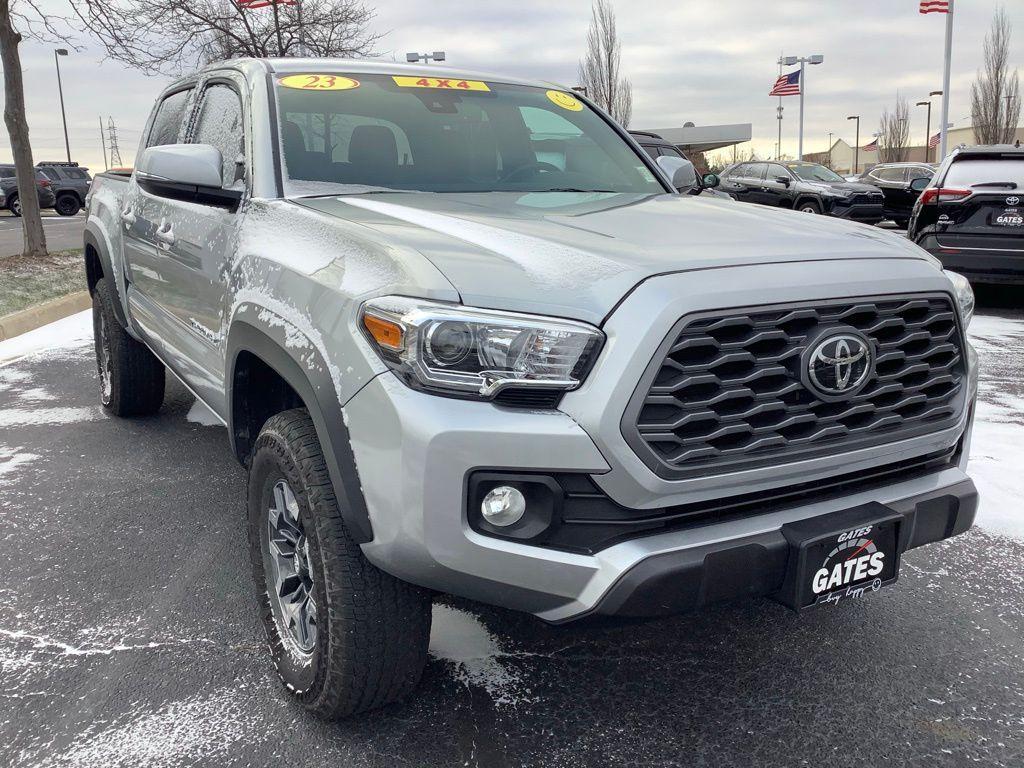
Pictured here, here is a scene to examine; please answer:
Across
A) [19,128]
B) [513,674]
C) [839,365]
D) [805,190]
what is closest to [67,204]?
[19,128]

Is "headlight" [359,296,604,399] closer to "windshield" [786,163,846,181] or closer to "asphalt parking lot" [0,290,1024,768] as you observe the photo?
"asphalt parking lot" [0,290,1024,768]

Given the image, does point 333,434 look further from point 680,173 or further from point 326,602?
point 680,173

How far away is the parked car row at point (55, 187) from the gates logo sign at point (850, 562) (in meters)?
32.1

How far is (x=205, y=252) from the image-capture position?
3.15 meters

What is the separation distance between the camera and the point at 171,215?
11.9 ft

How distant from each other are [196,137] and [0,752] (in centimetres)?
→ 252

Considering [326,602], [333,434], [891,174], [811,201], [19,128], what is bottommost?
[326,602]

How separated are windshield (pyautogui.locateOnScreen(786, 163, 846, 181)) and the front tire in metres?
18.0

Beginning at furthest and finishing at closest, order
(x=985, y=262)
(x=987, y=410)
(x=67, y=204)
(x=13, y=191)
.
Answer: (x=67, y=204) → (x=13, y=191) → (x=985, y=262) → (x=987, y=410)

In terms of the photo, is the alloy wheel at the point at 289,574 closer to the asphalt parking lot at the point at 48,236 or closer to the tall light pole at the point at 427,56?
the asphalt parking lot at the point at 48,236

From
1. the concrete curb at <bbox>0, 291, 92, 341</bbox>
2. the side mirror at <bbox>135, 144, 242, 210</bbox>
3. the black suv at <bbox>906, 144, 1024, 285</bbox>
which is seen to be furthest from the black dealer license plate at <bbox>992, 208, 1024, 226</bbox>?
the concrete curb at <bbox>0, 291, 92, 341</bbox>

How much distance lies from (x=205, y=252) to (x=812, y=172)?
18433mm

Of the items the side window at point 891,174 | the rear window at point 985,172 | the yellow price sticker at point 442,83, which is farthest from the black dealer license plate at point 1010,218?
the side window at point 891,174

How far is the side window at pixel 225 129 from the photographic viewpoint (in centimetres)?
315
